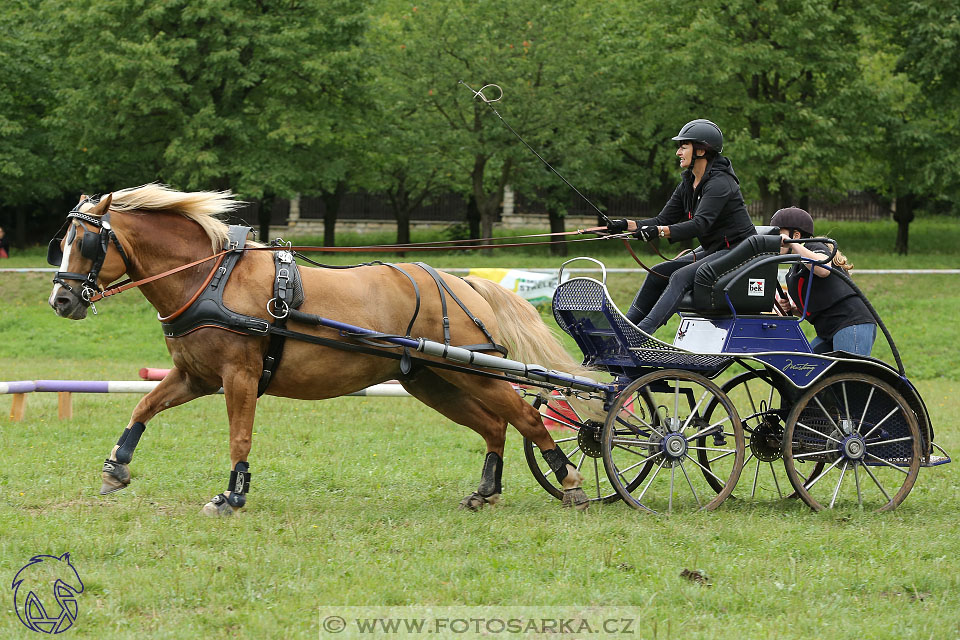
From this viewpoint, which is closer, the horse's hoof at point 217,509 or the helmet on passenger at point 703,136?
the horse's hoof at point 217,509

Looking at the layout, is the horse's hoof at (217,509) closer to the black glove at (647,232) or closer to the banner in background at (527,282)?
the black glove at (647,232)

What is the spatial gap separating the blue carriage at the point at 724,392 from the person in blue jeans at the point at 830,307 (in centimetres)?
26

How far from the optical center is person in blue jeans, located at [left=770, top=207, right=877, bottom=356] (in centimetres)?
752

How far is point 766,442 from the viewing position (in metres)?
7.78

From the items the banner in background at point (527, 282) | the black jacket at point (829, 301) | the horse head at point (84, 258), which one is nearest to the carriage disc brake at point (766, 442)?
the black jacket at point (829, 301)

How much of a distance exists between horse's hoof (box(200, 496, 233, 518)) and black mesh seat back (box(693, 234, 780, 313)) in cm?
331

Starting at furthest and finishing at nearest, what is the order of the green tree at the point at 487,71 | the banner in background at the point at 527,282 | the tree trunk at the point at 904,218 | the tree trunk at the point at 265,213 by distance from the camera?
the tree trunk at the point at 265,213 → the tree trunk at the point at 904,218 → the green tree at the point at 487,71 → the banner in background at the point at 527,282

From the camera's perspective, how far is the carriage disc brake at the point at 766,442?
775cm

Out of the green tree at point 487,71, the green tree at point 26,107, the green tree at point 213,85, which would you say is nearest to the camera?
the green tree at point 213,85

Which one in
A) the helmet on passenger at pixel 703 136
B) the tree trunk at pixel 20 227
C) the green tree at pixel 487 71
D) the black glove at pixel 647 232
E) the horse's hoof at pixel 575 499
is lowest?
the tree trunk at pixel 20 227

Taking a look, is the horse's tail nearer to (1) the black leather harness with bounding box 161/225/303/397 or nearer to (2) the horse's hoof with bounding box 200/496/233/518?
(1) the black leather harness with bounding box 161/225/303/397

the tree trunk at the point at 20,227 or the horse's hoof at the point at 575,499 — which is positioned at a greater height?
the horse's hoof at the point at 575,499

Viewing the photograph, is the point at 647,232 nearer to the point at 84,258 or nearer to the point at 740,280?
the point at 740,280

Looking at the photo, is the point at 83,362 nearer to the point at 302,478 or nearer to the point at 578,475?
the point at 302,478
